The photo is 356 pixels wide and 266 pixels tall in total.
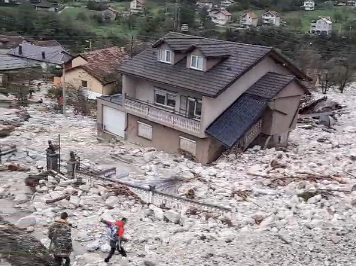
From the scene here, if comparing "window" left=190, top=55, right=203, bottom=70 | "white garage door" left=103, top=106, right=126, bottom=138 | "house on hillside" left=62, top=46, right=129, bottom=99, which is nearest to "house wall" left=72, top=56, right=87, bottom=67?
"house on hillside" left=62, top=46, right=129, bottom=99

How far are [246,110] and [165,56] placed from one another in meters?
5.41

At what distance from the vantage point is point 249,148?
2519 cm

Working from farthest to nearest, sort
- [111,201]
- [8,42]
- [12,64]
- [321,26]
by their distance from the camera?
[321,26], [8,42], [12,64], [111,201]

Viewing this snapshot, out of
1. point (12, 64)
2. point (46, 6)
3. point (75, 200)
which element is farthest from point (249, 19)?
point (75, 200)

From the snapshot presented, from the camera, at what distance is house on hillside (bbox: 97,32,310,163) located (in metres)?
24.0

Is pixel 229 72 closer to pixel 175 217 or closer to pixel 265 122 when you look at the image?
pixel 265 122

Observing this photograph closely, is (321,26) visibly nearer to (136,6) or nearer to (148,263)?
(136,6)

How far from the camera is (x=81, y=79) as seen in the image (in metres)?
46.8

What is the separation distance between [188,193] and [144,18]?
6421cm

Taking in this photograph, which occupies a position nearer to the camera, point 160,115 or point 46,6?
point 160,115

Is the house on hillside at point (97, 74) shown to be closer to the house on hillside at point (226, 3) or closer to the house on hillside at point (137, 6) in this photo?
the house on hillside at point (137, 6)

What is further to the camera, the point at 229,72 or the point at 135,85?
the point at 135,85

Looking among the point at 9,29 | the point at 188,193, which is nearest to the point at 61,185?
the point at 188,193

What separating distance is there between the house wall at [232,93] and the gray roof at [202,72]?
57 cm
